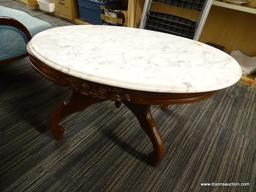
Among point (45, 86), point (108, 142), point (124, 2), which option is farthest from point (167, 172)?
point (124, 2)

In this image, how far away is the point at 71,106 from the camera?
0.95m

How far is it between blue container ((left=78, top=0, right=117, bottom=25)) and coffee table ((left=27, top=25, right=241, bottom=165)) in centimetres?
138

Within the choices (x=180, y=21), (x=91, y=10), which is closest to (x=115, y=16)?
(x=91, y=10)

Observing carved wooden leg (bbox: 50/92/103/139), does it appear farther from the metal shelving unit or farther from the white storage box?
the white storage box

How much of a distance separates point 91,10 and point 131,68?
194cm

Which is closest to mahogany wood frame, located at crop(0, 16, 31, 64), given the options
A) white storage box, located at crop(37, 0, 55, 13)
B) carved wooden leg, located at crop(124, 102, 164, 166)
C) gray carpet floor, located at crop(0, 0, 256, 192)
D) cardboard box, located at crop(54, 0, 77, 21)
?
gray carpet floor, located at crop(0, 0, 256, 192)

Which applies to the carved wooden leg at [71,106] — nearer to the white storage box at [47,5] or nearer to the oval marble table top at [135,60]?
the oval marble table top at [135,60]

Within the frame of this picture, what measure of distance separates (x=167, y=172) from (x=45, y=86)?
108cm

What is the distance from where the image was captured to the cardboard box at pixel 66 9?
256 centimetres

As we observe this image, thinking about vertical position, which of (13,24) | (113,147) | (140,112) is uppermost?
(13,24)

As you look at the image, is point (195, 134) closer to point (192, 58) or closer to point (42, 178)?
point (192, 58)

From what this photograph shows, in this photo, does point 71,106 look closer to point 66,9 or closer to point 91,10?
point 91,10

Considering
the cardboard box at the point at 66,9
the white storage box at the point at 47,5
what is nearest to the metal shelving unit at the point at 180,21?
the cardboard box at the point at 66,9

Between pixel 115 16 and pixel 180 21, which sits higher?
pixel 180 21
